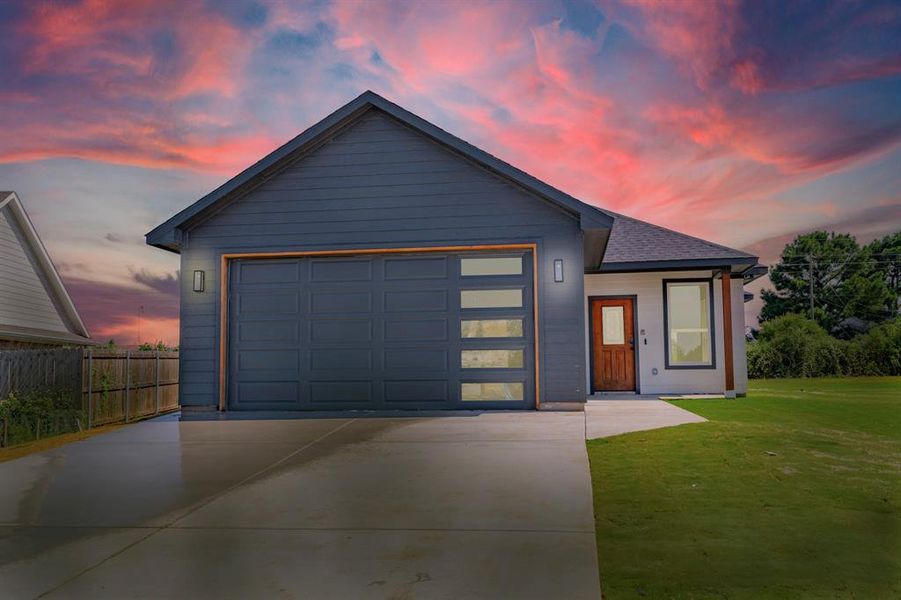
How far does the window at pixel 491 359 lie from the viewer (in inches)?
420

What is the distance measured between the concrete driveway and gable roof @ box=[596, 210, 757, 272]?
7178mm

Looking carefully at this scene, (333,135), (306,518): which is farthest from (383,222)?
(306,518)

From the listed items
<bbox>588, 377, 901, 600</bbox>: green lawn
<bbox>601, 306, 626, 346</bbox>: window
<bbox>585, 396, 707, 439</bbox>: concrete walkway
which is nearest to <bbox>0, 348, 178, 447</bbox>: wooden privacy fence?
<bbox>585, 396, 707, 439</bbox>: concrete walkway

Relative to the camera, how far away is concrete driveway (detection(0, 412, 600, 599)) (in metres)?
3.57

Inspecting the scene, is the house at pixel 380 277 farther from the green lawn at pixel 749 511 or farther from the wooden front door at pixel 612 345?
the wooden front door at pixel 612 345

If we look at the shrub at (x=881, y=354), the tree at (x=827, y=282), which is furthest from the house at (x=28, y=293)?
the tree at (x=827, y=282)

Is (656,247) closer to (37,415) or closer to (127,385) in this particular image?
(127,385)

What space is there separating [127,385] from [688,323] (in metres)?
11.2

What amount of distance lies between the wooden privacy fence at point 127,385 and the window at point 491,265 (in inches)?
251

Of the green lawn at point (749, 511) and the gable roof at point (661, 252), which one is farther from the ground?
the gable roof at point (661, 252)

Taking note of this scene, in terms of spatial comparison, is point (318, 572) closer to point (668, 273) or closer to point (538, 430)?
point (538, 430)

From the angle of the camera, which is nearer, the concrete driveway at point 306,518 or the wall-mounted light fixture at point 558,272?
the concrete driveway at point 306,518

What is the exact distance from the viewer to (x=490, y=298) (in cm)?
→ 1083

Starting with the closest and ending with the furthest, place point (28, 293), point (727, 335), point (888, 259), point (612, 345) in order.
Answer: point (727, 335) → point (612, 345) → point (28, 293) → point (888, 259)
